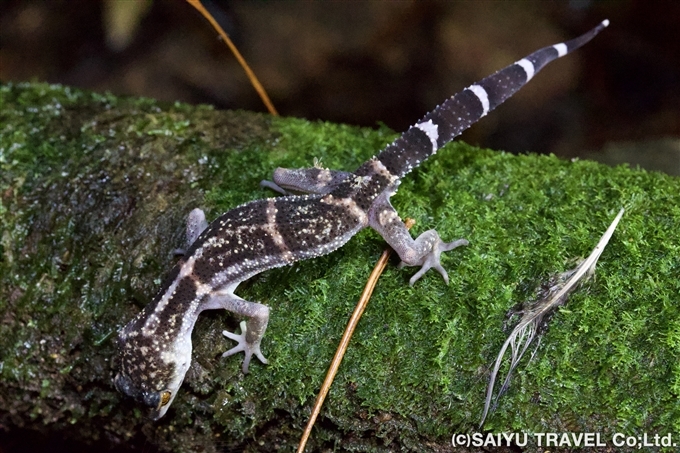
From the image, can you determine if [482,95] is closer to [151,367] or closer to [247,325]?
[247,325]

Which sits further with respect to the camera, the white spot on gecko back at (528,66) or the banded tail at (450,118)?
the white spot on gecko back at (528,66)

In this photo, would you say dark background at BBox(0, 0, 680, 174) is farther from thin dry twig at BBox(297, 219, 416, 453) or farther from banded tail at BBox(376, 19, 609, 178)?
thin dry twig at BBox(297, 219, 416, 453)

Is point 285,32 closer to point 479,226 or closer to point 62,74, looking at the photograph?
point 62,74

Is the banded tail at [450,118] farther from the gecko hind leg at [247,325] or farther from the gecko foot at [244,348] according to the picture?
the gecko foot at [244,348]

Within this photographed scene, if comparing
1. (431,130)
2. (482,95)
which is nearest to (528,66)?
(482,95)

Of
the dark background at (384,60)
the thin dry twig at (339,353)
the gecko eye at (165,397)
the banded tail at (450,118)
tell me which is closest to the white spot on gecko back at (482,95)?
the banded tail at (450,118)

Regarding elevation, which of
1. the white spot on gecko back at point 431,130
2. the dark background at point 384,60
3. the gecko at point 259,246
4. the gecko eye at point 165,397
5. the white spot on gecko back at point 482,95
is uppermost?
the dark background at point 384,60

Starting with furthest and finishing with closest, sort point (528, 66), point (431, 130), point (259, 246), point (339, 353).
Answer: point (528, 66)
point (431, 130)
point (259, 246)
point (339, 353)
